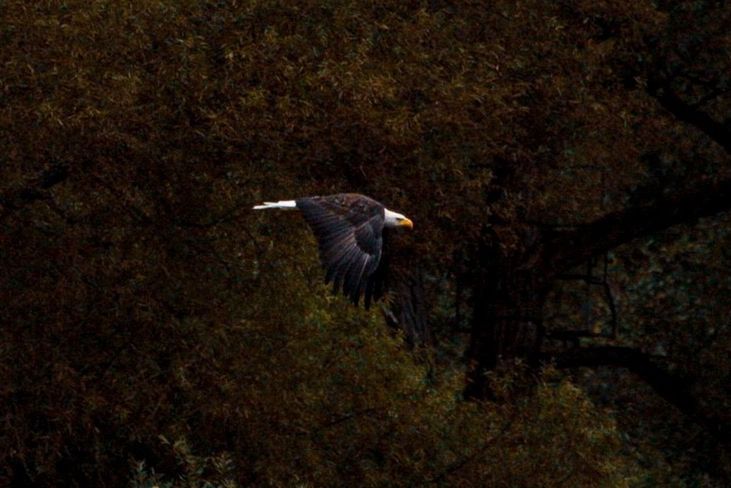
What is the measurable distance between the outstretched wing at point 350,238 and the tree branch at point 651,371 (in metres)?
8.55

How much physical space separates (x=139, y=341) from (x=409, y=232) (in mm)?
2985

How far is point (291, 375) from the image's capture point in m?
15.9

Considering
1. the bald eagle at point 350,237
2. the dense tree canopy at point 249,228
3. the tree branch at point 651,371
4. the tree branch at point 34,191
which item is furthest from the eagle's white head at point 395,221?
the tree branch at point 651,371

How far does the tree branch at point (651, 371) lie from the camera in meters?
21.8

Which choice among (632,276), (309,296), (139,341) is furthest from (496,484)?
(632,276)

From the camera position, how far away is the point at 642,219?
69.6 ft

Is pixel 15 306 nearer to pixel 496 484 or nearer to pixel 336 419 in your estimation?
pixel 336 419

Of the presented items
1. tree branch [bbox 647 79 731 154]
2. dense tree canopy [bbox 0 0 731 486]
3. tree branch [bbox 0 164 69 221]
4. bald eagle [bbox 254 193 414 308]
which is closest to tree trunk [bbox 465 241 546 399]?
tree branch [bbox 647 79 731 154]

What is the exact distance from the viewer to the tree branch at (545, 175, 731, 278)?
68.7 ft

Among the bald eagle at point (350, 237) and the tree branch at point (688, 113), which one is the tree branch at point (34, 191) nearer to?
the bald eagle at point (350, 237)

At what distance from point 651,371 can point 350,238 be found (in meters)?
9.43

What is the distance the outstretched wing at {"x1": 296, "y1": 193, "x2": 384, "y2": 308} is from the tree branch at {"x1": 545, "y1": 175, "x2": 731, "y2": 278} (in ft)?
26.2

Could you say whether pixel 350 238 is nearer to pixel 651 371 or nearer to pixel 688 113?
pixel 688 113

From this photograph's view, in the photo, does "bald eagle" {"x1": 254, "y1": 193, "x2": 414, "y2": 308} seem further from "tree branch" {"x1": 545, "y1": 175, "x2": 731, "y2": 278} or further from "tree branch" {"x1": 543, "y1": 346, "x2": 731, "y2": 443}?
"tree branch" {"x1": 543, "y1": 346, "x2": 731, "y2": 443}
